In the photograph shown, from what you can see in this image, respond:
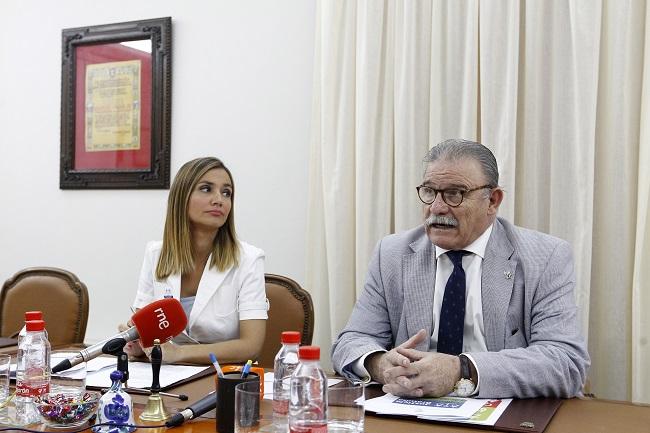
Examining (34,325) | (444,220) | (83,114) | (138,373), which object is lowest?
(138,373)

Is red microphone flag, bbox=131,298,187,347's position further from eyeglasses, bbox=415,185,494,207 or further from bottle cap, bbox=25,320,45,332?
eyeglasses, bbox=415,185,494,207

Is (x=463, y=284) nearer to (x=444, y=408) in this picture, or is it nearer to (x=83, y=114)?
(x=444, y=408)

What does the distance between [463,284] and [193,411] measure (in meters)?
1.06

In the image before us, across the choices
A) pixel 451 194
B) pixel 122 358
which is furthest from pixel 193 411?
pixel 451 194

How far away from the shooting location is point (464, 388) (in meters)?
1.80

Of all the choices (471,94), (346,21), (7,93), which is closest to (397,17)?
(346,21)

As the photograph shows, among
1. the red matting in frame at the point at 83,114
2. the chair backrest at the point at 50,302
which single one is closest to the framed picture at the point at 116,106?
the red matting in frame at the point at 83,114

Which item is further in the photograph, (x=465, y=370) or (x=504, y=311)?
(x=504, y=311)

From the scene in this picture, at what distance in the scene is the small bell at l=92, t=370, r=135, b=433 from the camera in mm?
1482

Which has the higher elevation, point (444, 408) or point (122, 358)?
point (122, 358)

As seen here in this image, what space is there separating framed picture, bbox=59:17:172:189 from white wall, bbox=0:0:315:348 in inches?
2.8

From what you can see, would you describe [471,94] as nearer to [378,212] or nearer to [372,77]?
[372,77]

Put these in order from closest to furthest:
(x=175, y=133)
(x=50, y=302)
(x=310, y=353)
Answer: (x=310, y=353) → (x=50, y=302) → (x=175, y=133)

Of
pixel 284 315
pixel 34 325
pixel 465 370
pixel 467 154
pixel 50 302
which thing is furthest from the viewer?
pixel 50 302
